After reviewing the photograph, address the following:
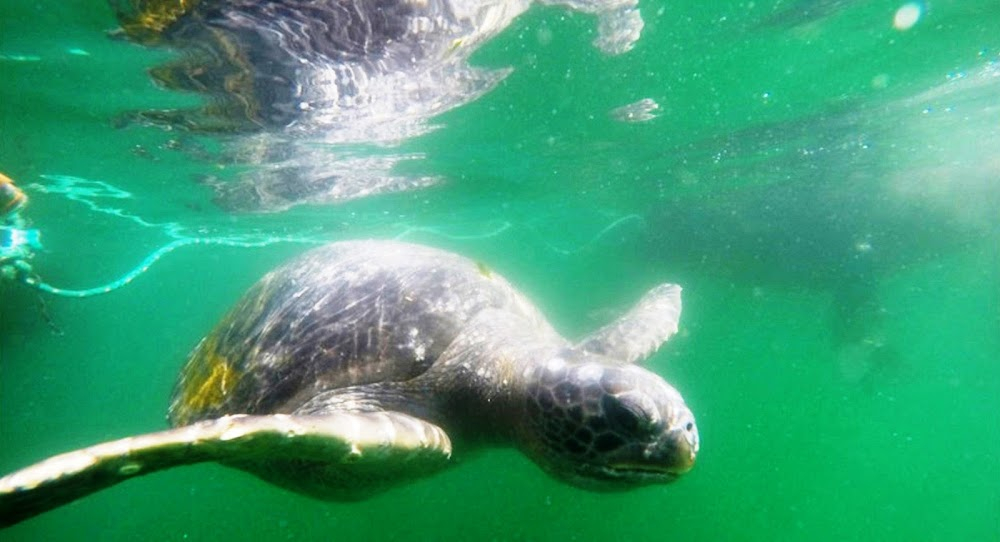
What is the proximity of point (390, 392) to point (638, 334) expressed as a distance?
2422 mm

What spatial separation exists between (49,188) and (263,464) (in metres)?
12.4

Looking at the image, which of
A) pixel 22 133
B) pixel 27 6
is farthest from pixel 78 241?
pixel 27 6

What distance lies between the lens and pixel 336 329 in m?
4.68

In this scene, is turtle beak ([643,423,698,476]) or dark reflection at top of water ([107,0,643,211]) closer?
turtle beak ([643,423,698,476])

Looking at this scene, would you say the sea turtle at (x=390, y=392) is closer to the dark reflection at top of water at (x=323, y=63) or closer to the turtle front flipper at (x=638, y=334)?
the turtle front flipper at (x=638, y=334)

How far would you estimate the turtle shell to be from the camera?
445 centimetres

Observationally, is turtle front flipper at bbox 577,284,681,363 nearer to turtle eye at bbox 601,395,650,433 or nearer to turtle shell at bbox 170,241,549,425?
turtle shell at bbox 170,241,549,425

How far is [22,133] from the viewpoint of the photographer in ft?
32.0

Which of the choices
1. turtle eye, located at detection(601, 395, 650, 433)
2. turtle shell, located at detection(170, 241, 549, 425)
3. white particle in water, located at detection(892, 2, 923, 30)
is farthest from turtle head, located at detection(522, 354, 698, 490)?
white particle in water, located at detection(892, 2, 923, 30)

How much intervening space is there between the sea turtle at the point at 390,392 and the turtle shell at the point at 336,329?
14mm

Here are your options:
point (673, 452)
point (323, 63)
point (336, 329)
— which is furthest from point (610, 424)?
point (323, 63)

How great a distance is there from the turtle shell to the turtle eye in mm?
1692

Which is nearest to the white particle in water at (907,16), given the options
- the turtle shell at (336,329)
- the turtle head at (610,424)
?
the turtle shell at (336,329)

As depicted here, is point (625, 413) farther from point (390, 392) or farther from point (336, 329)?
point (336, 329)
